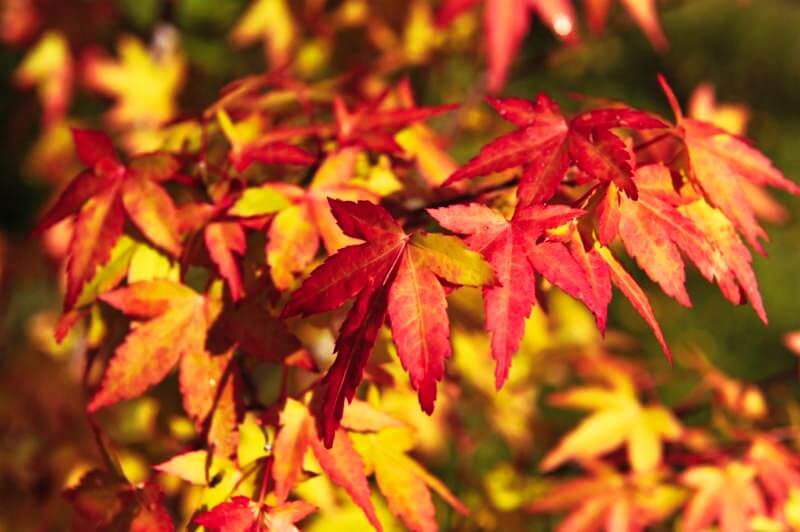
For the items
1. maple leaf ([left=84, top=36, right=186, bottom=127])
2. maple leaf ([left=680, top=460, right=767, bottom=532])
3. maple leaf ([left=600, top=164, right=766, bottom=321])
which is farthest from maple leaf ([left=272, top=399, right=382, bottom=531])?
maple leaf ([left=84, top=36, right=186, bottom=127])

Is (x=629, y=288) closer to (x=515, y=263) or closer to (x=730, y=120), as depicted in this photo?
(x=515, y=263)

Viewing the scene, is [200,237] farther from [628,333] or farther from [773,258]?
[773,258]

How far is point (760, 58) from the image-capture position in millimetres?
5020

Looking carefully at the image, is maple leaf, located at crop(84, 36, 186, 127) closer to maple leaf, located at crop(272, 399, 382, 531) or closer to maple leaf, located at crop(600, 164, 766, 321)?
maple leaf, located at crop(272, 399, 382, 531)

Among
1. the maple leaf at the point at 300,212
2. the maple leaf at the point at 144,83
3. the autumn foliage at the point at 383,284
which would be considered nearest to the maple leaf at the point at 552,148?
the autumn foliage at the point at 383,284

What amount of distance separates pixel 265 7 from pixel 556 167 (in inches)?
49.2

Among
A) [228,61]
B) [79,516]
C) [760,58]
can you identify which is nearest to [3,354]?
[228,61]

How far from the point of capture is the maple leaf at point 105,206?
902 millimetres

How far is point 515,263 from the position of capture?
28.7 inches

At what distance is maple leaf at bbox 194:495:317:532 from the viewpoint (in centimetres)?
76

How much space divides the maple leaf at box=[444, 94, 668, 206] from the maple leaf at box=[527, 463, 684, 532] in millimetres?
630

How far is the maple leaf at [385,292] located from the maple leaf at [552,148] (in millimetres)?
92

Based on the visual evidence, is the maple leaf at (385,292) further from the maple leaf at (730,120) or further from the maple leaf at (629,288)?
the maple leaf at (730,120)

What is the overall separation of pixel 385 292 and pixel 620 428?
0.75 meters
